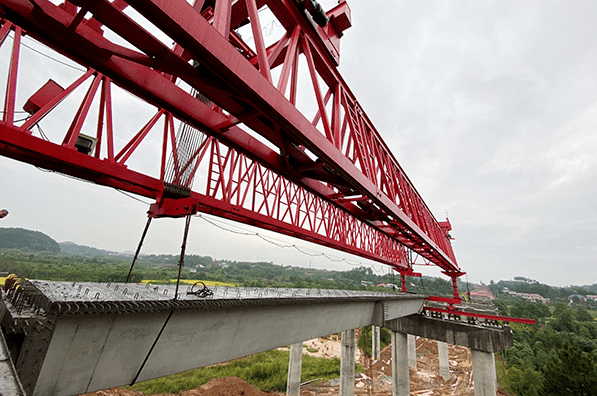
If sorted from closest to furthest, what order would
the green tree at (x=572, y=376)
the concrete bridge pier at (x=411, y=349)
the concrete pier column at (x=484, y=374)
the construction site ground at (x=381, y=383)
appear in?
the concrete pier column at (x=484, y=374)
the green tree at (x=572, y=376)
the construction site ground at (x=381, y=383)
the concrete bridge pier at (x=411, y=349)

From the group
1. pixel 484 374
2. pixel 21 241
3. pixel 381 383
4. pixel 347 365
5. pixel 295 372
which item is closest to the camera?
pixel 484 374

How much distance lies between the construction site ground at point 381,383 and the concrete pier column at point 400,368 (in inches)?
259

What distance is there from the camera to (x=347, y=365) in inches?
878

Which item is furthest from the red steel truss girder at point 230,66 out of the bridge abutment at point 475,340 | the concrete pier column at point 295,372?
the concrete pier column at point 295,372

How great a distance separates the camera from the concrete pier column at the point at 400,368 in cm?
2159

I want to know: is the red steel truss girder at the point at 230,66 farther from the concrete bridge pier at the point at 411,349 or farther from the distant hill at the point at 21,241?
the distant hill at the point at 21,241

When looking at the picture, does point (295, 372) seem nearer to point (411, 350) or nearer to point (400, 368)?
point (400, 368)

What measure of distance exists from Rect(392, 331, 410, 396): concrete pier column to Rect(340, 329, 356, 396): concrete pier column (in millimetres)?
3657

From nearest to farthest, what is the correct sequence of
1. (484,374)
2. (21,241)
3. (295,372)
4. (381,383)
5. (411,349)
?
(484,374), (295,372), (381,383), (411,349), (21,241)

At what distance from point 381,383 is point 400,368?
10.6 meters

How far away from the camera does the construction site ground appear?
22.7 meters

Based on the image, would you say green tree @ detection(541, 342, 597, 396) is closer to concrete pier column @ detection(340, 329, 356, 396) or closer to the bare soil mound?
concrete pier column @ detection(340, 329, 356, 396)

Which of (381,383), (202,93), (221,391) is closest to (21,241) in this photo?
(221,391)

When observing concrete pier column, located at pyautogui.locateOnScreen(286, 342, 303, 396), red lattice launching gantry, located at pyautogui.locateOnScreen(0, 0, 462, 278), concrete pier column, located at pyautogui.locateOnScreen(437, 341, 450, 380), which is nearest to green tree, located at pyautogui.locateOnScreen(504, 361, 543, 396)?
concrete pier column, located at pyautogui.locateOnScreen(437, 341, 450, 380)
